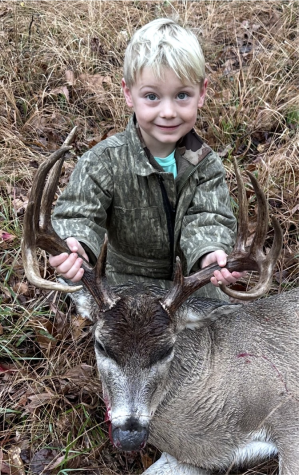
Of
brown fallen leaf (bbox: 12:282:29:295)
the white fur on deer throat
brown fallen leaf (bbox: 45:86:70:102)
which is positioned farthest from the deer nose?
brown fallen leaf (bbox: 45:86:70:102)

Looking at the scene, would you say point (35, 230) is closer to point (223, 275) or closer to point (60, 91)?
point (223, 275)

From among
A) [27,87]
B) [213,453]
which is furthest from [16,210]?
[213,453]

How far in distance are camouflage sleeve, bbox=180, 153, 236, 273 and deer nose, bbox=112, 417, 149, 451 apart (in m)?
1.03

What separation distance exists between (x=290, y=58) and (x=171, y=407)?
4.18 meters

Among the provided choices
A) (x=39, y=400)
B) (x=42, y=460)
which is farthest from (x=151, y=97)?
(x=42, y=460)

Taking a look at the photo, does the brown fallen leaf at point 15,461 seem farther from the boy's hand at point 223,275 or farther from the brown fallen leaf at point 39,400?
the boy's hand at point 223,275

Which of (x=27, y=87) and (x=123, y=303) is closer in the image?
(x=123, y=303)

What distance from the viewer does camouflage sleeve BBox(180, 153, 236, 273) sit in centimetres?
351

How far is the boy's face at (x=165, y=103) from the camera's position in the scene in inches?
131

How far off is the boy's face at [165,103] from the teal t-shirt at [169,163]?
0.17m

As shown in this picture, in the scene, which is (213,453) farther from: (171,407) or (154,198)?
(154,198)

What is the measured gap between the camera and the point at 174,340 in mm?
2982

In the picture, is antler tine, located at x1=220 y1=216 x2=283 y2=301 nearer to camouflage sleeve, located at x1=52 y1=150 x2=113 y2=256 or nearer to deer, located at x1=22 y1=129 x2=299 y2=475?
deer, located at x1=22 y1=129 x2=299 y2=475

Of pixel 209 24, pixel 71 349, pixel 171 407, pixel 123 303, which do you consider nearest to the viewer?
pixel 123 303
